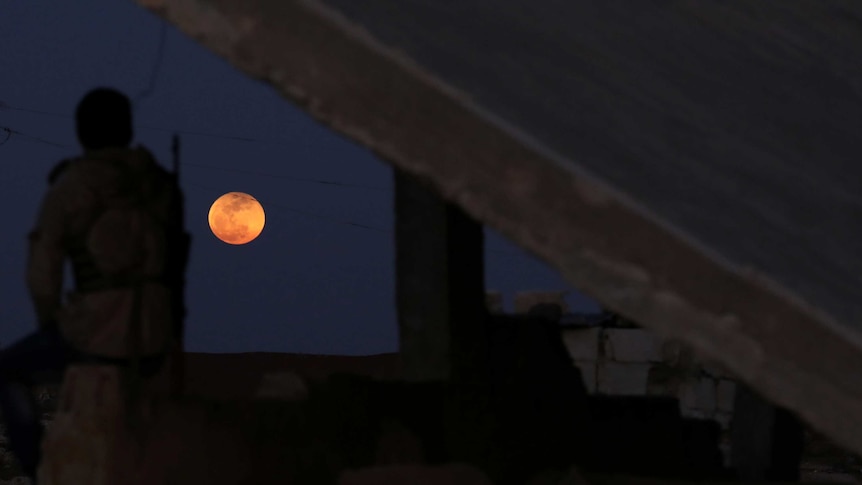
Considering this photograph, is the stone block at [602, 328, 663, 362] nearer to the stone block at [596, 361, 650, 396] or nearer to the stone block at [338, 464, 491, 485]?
the stone block at [596, 361, 650, 396]

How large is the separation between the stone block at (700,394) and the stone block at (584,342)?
1139 millimetres

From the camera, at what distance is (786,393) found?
68.9 inches

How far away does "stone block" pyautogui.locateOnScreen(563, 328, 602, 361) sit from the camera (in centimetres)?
1316

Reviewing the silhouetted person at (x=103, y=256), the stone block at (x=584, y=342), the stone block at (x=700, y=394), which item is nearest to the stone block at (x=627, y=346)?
the stone block at (x=584, y=342)

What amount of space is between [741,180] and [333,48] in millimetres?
755

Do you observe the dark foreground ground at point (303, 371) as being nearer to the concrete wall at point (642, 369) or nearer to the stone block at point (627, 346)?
the concrete wall at point (642, 369)

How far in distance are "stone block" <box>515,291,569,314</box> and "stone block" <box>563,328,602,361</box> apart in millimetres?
537

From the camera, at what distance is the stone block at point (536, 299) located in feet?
43.5

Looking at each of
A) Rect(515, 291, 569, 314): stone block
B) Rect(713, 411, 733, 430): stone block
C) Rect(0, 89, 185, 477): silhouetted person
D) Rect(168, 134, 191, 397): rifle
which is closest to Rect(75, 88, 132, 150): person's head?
Rect(0, 89, 185, 477): silhouetted person

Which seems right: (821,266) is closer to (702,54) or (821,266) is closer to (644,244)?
(644,244)

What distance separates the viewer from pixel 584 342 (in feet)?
43.3

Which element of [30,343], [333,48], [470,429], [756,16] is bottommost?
[470,429]

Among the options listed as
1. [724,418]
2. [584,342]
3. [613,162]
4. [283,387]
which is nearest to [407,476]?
[283,387]

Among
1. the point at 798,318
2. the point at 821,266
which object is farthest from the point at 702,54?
the point at 798,318
